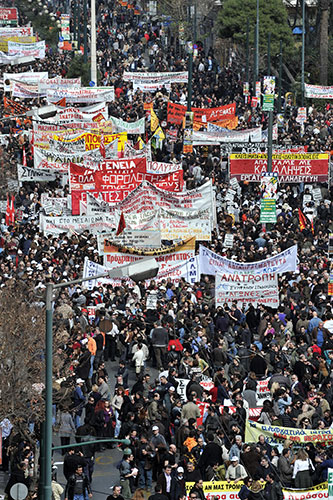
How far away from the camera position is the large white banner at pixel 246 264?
30547mm

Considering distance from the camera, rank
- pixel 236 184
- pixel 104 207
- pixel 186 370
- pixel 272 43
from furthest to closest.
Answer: pixel 272 43, pixel 236 184, pixel 104 207, pixel 186 370

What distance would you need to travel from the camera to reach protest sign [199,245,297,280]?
30.5 metres

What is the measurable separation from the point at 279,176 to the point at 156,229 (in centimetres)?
876

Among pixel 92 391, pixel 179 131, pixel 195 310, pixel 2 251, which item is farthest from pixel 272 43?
pixel 92 391

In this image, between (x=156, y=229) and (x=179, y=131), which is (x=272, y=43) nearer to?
(x=179, y=131)

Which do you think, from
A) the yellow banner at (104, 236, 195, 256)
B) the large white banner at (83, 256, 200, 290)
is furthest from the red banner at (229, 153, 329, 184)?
the large white banner at (83, 256, 200, 290)

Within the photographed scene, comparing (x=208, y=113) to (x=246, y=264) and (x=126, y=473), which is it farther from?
(x=126, y=473)

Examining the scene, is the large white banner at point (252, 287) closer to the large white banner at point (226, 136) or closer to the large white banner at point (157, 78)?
the large white banner at point (226, 136)

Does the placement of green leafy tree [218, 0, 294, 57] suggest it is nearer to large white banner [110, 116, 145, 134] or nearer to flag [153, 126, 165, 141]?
large white banner [110, 116, 145, 134]

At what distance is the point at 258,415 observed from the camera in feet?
82.2

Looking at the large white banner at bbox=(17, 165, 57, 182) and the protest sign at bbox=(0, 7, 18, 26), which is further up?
the protest sign at bbox=(0, 7, 18, 26)

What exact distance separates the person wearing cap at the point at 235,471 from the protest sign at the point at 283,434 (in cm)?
134

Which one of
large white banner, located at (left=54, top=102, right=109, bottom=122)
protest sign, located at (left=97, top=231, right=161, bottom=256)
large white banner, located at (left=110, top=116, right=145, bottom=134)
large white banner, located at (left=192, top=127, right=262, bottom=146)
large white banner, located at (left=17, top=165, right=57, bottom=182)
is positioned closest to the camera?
protest sign, located at (left=97, top=231, right=161, bottom=256)

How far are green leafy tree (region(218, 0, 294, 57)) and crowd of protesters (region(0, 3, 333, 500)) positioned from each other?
94.0 feet
